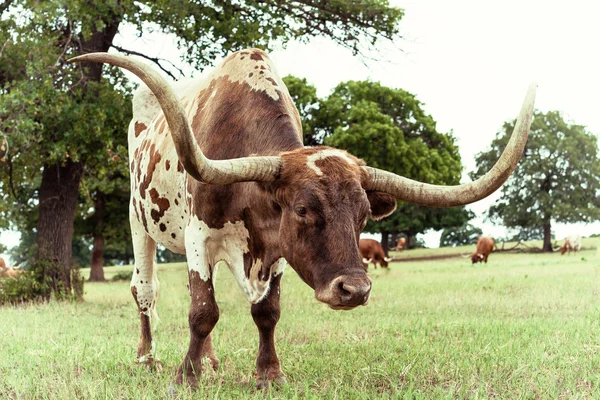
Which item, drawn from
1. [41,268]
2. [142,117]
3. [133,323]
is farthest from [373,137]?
[142,117]

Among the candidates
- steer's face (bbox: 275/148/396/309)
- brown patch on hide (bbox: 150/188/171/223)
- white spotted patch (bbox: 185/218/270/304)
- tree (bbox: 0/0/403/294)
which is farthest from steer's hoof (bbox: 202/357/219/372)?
tree (bbox: 0/0/403/294)

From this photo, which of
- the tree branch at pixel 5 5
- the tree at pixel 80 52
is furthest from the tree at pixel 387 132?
the tree branch at pixel 5 5

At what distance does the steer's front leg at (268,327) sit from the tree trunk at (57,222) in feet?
31.5

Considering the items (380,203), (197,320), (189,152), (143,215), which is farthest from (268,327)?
(143,215)

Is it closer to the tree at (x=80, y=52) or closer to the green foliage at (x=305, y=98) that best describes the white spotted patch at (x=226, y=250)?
the tree at (x=80, y=52)

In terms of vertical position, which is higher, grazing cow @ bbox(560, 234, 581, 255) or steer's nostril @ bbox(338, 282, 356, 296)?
steer's nostril @ bbox(338, 282, 356, 296)

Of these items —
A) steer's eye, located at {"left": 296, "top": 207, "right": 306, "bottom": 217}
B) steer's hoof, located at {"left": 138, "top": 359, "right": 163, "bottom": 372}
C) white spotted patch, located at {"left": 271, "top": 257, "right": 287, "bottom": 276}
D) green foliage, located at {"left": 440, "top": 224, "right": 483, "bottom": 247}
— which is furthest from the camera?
green foliage, located at {"left": 440, "top": 224, "right": 483, "bottom": 247}

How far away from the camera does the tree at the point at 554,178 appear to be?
41250 mm

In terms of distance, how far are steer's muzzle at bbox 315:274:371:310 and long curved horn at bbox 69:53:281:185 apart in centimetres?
94

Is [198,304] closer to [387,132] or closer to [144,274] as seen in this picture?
[144,274]

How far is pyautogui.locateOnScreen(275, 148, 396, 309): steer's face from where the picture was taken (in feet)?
12.2

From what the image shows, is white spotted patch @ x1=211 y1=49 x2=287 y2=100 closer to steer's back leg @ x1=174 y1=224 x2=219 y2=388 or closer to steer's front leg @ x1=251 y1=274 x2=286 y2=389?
steer's back leg @ x1=174 y1=224 x2=219 y2=388

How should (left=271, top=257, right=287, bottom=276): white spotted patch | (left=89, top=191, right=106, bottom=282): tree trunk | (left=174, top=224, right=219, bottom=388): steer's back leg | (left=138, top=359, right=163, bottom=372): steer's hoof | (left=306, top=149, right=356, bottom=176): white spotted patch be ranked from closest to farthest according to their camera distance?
(left=306, top=149, right=356, bottom=176): white spotted patch
(left=174, top=224, right=219, bottom=388): steer's back leg
(left=271, top=257, right=287, bottom=276): white spotted patch
(left=138, top=359, right=163, bottom=372): steer's hoof
(left=89, top=191, right=106, bottom=282): tree trunk

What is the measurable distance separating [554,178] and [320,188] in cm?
4222
